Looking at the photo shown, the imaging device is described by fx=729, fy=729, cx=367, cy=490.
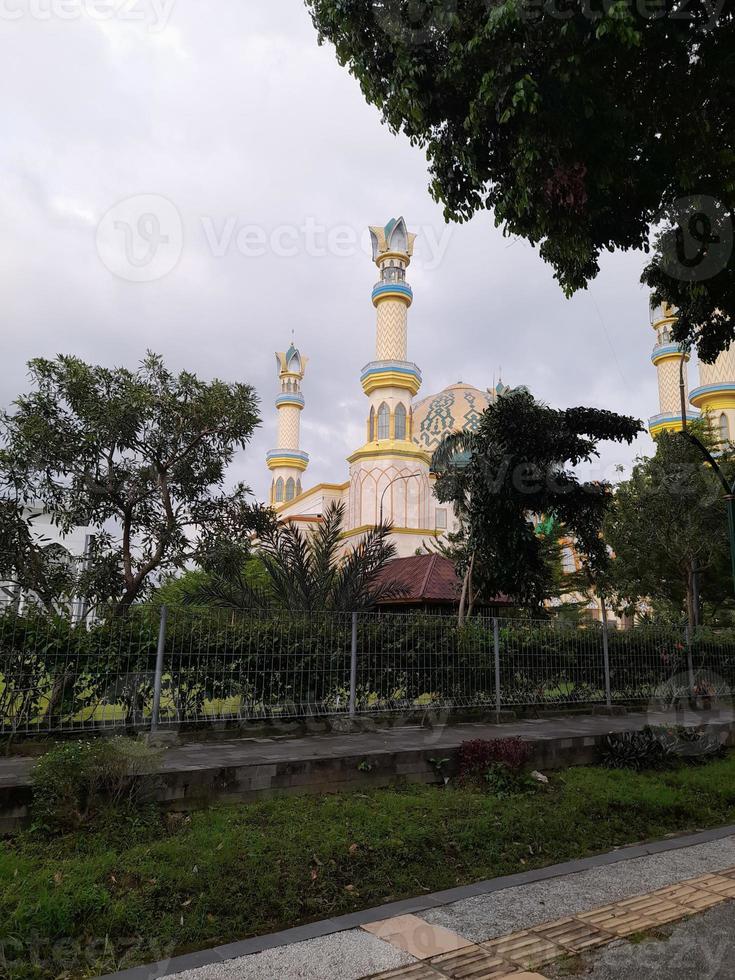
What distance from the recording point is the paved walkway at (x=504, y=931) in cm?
376

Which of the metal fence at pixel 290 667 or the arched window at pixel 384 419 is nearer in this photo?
the metal fence at pixel 290 667

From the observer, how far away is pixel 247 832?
17.9ft

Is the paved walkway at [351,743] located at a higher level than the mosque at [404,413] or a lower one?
lower

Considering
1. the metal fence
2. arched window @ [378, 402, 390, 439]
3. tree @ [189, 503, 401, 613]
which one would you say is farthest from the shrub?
arched window @ [378, 402, 390, 439]

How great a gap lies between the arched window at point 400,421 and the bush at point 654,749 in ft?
95.4

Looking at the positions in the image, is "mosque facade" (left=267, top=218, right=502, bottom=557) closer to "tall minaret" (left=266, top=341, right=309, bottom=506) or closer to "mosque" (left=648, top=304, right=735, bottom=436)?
"mosque" (left=648, top=304, right=735, bottom=436)

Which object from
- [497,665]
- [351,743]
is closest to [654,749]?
[497,665]

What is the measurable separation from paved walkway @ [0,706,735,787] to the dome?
94.1 ft

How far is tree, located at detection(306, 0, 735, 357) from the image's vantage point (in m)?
6.21

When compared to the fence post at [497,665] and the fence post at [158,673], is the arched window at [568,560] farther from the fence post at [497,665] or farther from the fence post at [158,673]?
the fence post at [158,673]

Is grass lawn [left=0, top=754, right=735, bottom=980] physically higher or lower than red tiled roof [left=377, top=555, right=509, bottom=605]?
lower

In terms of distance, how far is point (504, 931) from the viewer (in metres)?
4.30

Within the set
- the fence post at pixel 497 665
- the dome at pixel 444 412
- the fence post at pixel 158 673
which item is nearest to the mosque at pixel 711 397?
the dome at pixel 444 412

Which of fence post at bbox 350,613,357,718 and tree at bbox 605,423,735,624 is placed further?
tree at bbox 605,423,735,624
